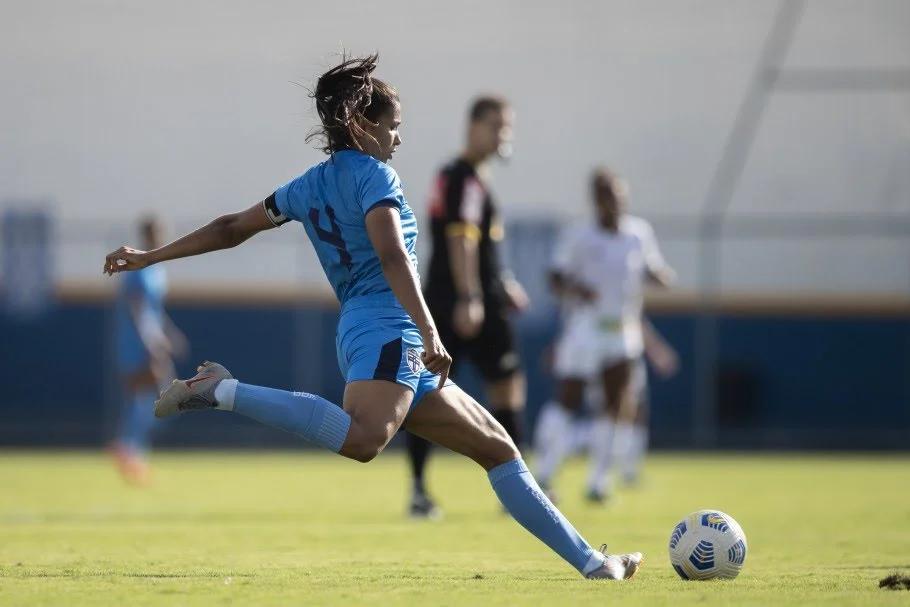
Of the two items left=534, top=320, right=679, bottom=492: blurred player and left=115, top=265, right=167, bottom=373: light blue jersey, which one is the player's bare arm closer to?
left=534, top=320, right=679, bottom=492: blurred player

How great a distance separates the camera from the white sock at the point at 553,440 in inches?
511

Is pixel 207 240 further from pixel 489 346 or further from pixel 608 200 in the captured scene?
pixel 608 200

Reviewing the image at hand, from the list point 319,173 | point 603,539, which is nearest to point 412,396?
point 319,173

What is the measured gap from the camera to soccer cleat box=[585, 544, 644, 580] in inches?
262

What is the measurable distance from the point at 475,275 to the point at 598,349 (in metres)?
2.56

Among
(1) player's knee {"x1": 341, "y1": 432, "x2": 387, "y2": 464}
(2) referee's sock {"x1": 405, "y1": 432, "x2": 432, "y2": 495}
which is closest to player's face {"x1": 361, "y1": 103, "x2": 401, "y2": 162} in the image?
(1) player's knee {"x1": 341, "y1": 432, "x2": 387, "y2": 464}

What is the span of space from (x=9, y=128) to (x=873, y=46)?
545 inches

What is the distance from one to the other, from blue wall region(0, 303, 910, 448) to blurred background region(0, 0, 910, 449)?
0.10ft

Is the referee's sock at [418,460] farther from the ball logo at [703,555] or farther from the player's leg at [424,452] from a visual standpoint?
the ball logo at [703,555]

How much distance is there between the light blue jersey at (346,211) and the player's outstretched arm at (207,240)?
0.10 metres

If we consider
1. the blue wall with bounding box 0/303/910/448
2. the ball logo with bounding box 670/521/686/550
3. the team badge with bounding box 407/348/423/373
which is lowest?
the blue wall with bounding box 0/303/910/448

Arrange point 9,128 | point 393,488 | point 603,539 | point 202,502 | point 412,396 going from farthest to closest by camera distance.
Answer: point 9,128, point 393,488, point 202,502, point 603,539, point 412,396

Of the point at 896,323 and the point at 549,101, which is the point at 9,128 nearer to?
the point at 549,101

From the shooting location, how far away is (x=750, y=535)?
9.69 metres
